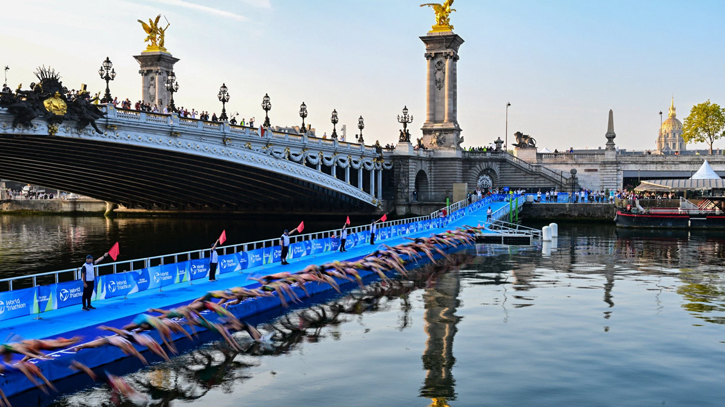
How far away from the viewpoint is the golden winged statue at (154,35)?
84375 millimetres

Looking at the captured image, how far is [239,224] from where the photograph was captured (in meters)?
83.8

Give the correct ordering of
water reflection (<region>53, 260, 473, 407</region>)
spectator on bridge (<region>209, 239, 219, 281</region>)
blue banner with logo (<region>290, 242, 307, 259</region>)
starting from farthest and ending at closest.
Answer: blue banner with logo (<region>290, 242, 307, 259</region>), spectator on bridge (<region>209, 239, 219, 281</region>), water reflection (<region>53, 260, 473, 407</region>)

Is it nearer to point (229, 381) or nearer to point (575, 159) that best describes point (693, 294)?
point (229, 381)

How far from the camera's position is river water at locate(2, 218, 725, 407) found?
59.9ft

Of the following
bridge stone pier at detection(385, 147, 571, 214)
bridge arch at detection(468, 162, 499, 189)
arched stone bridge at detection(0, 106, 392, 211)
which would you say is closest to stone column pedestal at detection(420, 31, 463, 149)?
bridge stone pier at detection(385, 147, 571, 214)

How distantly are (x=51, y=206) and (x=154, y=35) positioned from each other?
4201 centimetres

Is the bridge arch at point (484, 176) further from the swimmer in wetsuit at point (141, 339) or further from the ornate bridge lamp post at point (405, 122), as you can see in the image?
the swimmer in wetsuit at point (141, 339)

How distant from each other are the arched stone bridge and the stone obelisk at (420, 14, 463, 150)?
30.0 feet

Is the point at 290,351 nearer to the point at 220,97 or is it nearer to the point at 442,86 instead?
the point at 220,97

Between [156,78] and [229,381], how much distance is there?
2859 inches

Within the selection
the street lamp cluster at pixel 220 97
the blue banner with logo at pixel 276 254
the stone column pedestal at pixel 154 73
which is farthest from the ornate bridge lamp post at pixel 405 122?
the blue banner with logo at pixel 276 254

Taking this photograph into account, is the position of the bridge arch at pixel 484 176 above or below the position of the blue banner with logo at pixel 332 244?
above

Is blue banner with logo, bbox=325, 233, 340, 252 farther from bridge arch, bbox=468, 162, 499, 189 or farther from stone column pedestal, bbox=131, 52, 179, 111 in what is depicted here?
bridge arch, bbox=468, 162, 499, 189

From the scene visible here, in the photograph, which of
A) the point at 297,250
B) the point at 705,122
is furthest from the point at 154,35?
the point at 705,122
